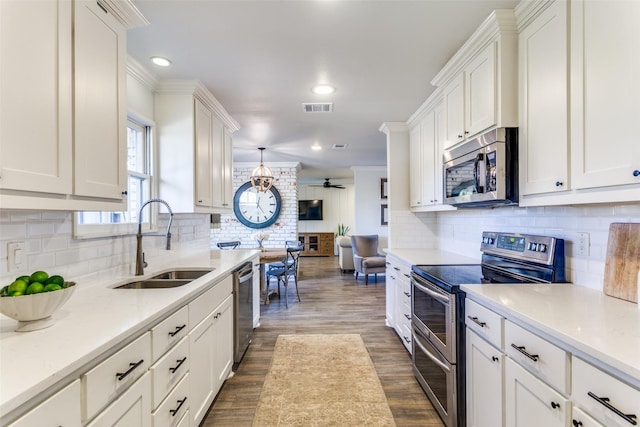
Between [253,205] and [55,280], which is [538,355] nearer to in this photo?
[55,280]

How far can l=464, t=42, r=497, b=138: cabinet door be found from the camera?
180 centimetres

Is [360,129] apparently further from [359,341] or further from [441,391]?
[441,391]

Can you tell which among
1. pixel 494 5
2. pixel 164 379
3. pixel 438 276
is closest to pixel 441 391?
pixel 438 276

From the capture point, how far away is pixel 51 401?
31.6 inches

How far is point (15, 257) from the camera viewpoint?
1370 millimetres

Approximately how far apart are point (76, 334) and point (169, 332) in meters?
0.44

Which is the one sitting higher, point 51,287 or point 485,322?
point 51,287

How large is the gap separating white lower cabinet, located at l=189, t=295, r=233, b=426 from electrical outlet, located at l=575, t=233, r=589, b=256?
2.17 meters

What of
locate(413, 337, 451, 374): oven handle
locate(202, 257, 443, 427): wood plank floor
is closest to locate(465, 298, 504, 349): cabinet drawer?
locate(413, 337, 451, 374): oven handle

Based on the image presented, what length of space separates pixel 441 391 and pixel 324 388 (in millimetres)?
Result: 874

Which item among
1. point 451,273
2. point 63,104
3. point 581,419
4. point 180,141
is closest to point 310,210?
point 180,141

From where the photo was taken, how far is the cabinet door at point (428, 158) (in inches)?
118

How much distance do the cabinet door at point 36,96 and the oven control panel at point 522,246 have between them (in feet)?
7.85

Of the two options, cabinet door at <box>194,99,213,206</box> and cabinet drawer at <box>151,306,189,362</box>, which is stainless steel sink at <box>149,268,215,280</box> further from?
cabinet drawer at <box>151,306,189,362</box>
